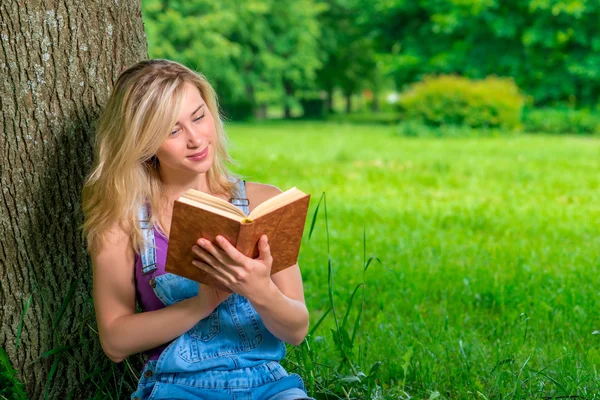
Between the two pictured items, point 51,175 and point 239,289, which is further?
point 51,175

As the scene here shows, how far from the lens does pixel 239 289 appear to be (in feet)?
6.81

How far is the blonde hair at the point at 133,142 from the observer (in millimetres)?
2271

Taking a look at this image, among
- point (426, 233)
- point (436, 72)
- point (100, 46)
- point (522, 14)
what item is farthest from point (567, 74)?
point (100, 46)

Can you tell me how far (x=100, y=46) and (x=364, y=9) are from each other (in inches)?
1093

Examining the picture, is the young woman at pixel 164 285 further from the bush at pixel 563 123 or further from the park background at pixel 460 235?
the bush at pixel 563 123

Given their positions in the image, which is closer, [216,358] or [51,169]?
[216,358]

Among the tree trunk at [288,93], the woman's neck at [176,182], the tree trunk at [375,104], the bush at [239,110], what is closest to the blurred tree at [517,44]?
the bush at [239,110]

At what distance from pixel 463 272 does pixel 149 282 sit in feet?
10.0

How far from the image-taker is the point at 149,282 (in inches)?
92.4

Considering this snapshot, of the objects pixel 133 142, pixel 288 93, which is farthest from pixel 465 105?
pixel 288 93

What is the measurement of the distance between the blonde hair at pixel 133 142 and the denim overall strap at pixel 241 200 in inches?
9.2

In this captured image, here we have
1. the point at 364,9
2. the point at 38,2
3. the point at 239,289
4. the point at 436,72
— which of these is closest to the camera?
the point at 239,289

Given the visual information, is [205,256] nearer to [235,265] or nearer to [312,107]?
[235,265]

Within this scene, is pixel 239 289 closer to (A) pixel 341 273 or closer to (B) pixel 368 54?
(A) pixel 341 273
